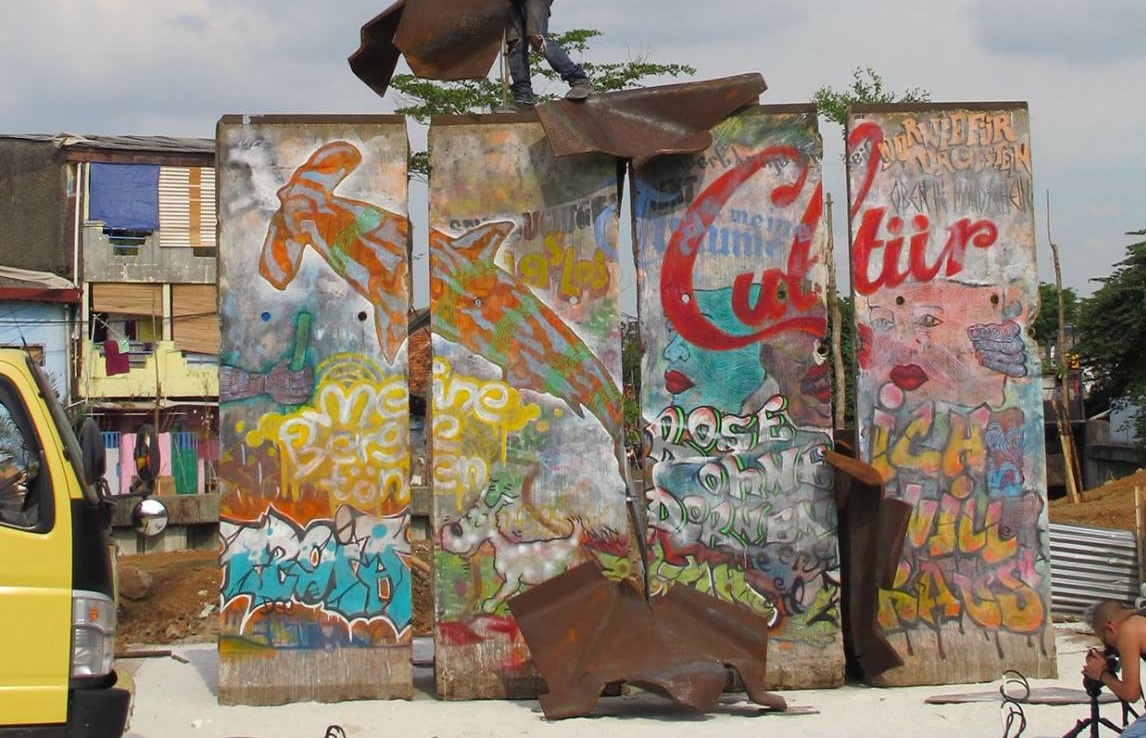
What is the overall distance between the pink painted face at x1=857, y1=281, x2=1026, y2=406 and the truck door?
5.77 m

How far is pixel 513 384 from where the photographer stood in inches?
390

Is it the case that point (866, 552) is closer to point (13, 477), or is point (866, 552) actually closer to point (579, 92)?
point (579, 92)

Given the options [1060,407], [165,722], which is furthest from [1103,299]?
[165,722]

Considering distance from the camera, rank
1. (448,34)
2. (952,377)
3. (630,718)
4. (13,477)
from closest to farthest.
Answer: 1. (13,477)
2. (630,718)
3. (952,377)
4. (448,34)

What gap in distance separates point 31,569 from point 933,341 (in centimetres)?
632

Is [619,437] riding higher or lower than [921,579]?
higher

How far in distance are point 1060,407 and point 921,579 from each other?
2232 cm

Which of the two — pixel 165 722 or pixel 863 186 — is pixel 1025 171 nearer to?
pixel 863 186

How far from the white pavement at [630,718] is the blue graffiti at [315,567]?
2.19 ft

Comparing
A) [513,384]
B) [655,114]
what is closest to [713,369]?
[513,384]

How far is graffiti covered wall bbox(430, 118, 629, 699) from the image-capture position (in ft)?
32.1

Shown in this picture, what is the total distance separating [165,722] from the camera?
29.8ft

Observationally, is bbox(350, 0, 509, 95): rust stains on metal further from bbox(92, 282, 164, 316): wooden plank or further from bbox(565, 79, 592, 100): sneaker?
bbox(92, 282, 164, 316): wooden plank

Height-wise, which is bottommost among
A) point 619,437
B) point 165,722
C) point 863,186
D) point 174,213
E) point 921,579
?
point 165,722
